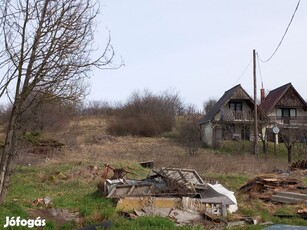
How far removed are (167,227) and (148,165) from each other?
1505cm

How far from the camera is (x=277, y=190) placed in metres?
12.6

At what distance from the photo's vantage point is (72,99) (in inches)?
325

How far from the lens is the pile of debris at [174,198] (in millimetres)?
9148

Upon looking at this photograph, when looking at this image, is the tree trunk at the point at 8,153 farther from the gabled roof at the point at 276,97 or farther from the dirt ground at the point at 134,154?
the gabled roof at the point at 276,97

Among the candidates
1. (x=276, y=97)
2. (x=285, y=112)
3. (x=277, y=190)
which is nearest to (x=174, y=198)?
(x=277, y=190)

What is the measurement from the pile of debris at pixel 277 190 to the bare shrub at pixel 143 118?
30.9 meters

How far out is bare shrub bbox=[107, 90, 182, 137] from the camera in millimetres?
44188

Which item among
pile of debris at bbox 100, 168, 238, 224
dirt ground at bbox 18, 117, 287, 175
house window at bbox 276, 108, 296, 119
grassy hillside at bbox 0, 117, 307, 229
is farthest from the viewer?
A: house window at bbox 276, 108, 296, 119

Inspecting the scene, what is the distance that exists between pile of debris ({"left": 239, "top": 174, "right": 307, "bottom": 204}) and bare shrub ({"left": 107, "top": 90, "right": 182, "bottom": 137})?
30859 mm

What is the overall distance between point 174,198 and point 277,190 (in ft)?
14.3

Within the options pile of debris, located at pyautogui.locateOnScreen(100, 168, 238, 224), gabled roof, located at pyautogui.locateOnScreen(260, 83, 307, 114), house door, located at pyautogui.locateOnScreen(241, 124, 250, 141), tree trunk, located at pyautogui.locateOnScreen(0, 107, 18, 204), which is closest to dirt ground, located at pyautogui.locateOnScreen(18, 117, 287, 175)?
house door, located at pyautogui.locateOnScreen(241, 124, 250, 141)

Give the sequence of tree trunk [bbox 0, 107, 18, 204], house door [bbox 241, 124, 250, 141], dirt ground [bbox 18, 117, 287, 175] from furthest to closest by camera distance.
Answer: house door [bbox 241, 124, 250, 141] < dirt ground [bbox 18, 117, 287, 175] < tree trunk [bbox 0, 107, 18, 204]

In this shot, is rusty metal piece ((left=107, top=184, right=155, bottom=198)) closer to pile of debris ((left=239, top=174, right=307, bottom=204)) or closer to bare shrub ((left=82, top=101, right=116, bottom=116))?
pile of debris ((left=239, top=174, right=307, bottom=204))

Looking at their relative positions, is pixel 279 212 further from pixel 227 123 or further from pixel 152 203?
pixel 227 123
